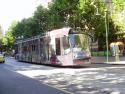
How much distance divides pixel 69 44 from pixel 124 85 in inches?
602

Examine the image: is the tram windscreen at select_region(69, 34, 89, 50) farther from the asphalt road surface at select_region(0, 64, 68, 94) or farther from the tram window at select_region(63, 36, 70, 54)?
the asphalt road surface at select_region(0, 64, 68, 94)

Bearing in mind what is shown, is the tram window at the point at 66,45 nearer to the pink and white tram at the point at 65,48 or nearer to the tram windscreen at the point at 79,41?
the pink and white tram at the point at 65,48

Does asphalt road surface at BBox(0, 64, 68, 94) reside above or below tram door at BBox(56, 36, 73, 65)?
below

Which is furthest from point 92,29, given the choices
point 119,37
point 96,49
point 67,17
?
point 96,49

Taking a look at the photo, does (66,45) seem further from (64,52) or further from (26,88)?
(26,88)

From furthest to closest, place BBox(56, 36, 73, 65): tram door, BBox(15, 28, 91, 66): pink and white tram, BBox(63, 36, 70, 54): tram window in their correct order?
BBox(63, 36, 70, 54): tram window → BBox(56, 36, 73, 65): tram door → BBox(15, 28, 91, 66): pink and white tram

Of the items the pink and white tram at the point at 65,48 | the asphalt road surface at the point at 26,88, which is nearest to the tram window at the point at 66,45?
the pink and white tram at the point at 65,48

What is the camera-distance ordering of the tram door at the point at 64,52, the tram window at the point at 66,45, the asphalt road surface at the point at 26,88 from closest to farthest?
1. the asphalt road surface at the point at 26,88
2. the tram door at the point at 64,52
3. the tram window at the point at 66,45

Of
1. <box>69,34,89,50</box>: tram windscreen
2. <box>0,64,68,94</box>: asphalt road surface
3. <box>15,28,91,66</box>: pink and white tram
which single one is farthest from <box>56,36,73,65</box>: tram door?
<box>0,64,68,94</box>: asphalt road surface

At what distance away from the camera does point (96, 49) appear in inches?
2625

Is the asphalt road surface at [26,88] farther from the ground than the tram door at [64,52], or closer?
closer

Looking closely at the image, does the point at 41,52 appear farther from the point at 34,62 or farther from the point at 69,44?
the point at 69,44

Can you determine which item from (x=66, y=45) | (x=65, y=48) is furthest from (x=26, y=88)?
(x=65, y=48)

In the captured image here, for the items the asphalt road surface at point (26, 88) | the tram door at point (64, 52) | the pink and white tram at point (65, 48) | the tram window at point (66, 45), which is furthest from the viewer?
the tram window at point (66, 45)
